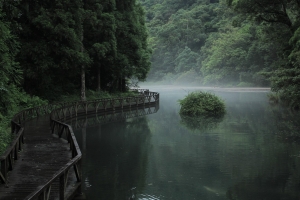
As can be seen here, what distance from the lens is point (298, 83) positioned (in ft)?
79.0

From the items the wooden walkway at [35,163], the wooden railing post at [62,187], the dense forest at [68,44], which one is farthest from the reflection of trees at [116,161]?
the dense forest at [68,44]

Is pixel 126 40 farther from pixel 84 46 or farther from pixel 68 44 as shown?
pixel 68 44

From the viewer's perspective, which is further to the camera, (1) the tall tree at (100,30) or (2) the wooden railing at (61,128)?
(1) the tall tree at (100,30)

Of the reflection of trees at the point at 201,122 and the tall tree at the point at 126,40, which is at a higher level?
the tall tree at the point at 126,40

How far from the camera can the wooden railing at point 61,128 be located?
845 cm

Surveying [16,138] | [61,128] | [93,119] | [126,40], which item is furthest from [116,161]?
[126,40]

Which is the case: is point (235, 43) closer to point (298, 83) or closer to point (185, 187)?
point (298, 83)

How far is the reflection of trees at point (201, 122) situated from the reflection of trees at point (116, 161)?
3177mm

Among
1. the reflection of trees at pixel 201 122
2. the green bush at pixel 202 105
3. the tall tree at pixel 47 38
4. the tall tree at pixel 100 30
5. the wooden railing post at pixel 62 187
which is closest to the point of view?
the wooden railing post at pixel 62 187

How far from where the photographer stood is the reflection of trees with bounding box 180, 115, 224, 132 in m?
24.5

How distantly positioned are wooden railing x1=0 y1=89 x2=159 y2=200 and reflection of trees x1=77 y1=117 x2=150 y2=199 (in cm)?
111

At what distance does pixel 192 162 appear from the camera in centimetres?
1480

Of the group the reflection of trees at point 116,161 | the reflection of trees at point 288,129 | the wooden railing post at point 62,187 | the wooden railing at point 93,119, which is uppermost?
the wooden railing post at point 62,187

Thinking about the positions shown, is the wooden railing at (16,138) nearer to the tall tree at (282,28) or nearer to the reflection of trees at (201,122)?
the reflection of trees at (201,122)
